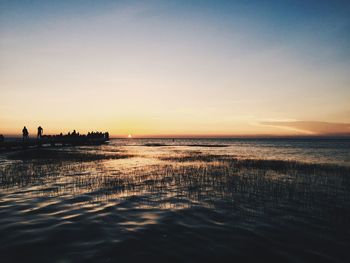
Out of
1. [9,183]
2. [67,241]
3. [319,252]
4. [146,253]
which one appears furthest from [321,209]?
[9,183]

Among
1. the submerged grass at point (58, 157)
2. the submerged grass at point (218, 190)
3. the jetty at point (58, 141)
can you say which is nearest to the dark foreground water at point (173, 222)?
the submerged grass at point (218, 190)

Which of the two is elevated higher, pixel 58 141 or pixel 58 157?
pixel 58 141

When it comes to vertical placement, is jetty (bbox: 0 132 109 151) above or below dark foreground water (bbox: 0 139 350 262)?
above

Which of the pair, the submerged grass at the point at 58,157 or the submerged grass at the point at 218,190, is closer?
the submerged grass at the point at 218,190

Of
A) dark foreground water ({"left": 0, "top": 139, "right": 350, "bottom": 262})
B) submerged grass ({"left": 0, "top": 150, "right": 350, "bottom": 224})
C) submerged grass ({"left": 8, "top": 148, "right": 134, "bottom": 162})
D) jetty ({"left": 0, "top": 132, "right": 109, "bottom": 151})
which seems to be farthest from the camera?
jetty ({"left": 0, "top": 132, "right": 109, "bottom": 151})

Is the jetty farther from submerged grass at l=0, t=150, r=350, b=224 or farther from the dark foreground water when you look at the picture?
the dark foreground water

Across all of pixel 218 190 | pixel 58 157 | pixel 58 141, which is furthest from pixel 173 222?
pixel 58 141

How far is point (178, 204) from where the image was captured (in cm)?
1131

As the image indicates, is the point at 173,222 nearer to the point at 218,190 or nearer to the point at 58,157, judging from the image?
the point at 218,190

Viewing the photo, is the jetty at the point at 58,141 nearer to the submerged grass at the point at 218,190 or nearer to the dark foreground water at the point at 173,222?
the submerged grass at the point at 218,190

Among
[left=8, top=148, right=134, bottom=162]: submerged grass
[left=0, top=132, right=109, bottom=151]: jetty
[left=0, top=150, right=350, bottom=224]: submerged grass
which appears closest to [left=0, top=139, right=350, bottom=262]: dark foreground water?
[left=0, top=150, right=350, bottom=224]: submerged grass

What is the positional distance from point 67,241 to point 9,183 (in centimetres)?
1112

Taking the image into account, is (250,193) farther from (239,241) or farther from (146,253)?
(146,253)

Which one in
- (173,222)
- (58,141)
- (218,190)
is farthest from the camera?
(58,141)
